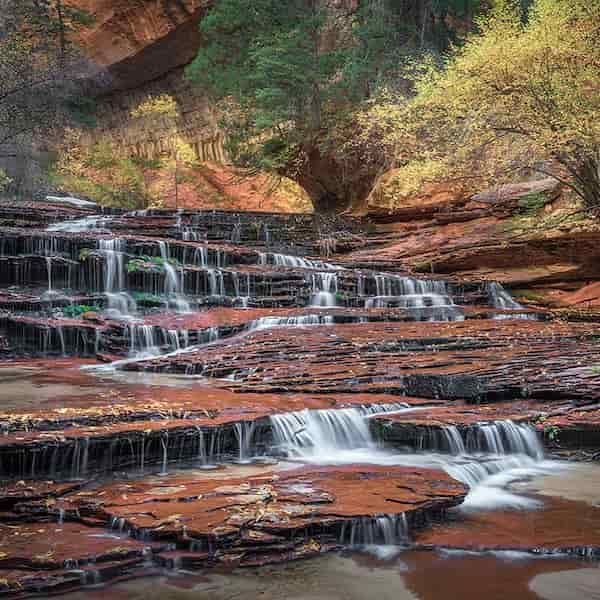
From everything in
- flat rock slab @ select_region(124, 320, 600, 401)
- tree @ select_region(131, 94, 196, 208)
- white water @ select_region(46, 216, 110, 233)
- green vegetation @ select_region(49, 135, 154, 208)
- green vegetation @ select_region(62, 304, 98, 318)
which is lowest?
flat rock slab @ select_region(124, 320, 600, 401)

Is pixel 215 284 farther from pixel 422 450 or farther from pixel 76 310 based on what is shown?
pixel 422 450

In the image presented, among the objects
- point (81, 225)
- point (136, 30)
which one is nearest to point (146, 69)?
point (136, 30)

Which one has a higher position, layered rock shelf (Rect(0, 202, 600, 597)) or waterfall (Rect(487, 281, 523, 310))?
waterfall (Rect(487, 281, 523, 310))

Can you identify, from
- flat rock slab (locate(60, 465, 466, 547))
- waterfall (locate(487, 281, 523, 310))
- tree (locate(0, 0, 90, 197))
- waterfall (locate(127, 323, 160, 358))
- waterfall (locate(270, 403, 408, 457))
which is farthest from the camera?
tree (locate(0, 0, 90, 197))

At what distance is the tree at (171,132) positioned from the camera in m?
34.7

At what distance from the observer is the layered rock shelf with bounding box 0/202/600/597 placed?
4449 millimetres

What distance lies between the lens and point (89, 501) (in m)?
4.78

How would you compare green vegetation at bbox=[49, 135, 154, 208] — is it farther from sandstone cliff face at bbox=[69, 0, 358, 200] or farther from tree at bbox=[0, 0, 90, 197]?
tree at bbox=[0, 0, 90, 197]

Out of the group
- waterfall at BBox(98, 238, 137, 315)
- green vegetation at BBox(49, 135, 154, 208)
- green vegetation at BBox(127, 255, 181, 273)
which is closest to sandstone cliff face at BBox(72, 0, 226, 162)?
green vegetation at BBox(49, 135, 154, 208)

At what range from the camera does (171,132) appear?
130 feet

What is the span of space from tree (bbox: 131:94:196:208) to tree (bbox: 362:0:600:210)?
70.2ft

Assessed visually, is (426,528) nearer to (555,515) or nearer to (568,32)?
(555,515)

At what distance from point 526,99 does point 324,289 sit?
20.5 ft

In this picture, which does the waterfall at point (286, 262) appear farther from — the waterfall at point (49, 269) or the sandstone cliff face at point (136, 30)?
the sandstone cliff face at point (136, 30)
